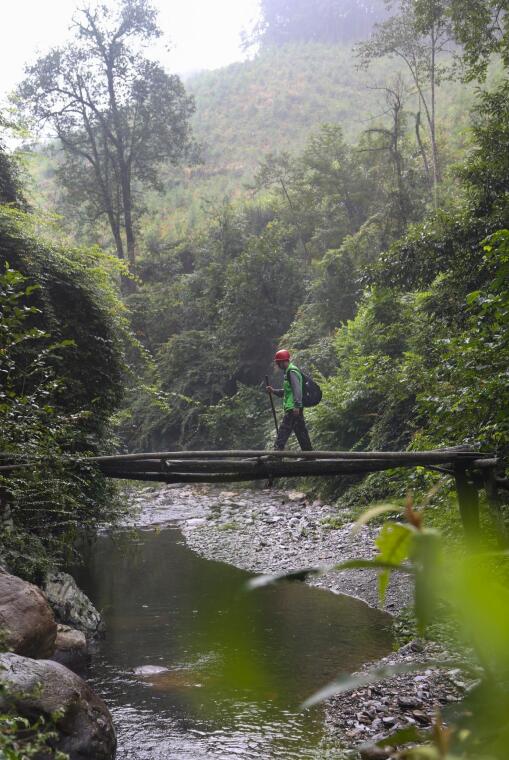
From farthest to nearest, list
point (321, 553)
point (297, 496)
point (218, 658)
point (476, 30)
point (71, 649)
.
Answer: point (297, 496)
point (476, 30)
point (321, 553)
point (218, 658)
point (71, 649)

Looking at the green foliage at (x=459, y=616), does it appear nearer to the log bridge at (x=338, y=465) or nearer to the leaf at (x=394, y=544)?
the leaf at (x=394, y=544)

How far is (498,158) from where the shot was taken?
9.86 metres

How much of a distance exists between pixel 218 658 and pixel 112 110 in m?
22.9

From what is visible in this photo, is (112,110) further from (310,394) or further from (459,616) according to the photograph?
(459,616)

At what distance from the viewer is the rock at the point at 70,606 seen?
689cm

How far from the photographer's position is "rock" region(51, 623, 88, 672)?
19.8 ft

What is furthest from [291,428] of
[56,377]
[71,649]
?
[71,649]

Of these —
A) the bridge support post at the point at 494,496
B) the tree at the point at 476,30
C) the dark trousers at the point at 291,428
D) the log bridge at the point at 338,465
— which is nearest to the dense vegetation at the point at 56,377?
the log bridge at the point at 338,465

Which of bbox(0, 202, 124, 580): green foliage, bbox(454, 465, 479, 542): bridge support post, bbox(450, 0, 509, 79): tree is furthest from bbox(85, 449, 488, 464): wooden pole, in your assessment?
bbox(450, 0, 509, 79): tree

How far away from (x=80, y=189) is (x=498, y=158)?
63.4ft

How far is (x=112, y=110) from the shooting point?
25.0 m

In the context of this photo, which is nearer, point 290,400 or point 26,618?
point 26,618

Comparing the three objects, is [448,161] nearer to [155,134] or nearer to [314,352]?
[314,352]

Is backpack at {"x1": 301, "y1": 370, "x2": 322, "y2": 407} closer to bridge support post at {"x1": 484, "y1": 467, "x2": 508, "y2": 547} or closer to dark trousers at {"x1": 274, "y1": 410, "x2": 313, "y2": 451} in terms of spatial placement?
dark trousers at {"x1": 274, "y1": 410, "x2": 313, "y2": 451}
